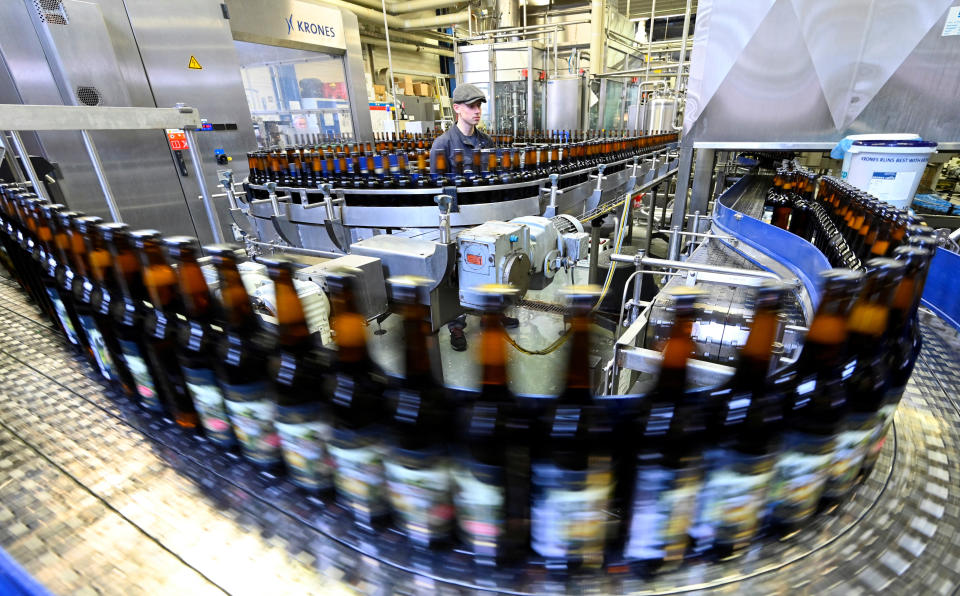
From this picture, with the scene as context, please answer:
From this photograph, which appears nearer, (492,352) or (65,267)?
(492,352)

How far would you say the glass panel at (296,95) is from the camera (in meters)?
5.11

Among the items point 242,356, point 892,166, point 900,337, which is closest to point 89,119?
point 242,356

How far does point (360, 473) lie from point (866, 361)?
70 centimetres

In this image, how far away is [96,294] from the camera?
82 centimetres

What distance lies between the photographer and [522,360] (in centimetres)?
297

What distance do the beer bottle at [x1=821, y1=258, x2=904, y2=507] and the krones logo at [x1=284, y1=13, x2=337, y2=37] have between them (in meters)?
5.07

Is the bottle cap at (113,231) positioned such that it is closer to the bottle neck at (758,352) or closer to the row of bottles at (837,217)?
the bottle neck at (758,352)

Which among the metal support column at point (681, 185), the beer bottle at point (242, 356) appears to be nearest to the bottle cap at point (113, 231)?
the beer bottle at point (242, 356)

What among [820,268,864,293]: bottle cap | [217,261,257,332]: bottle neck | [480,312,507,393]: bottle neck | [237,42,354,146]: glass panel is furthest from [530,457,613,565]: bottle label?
[237,42,354,146]: glass panel

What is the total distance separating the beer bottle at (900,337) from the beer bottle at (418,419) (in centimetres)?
60

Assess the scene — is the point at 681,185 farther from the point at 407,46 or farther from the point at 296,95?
the point at 407,46

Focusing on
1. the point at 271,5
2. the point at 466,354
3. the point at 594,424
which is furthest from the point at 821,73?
the point at 271,5

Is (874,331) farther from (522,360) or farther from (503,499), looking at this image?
(522,360)

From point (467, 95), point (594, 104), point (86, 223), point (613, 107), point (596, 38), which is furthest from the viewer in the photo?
point (613, 107)
